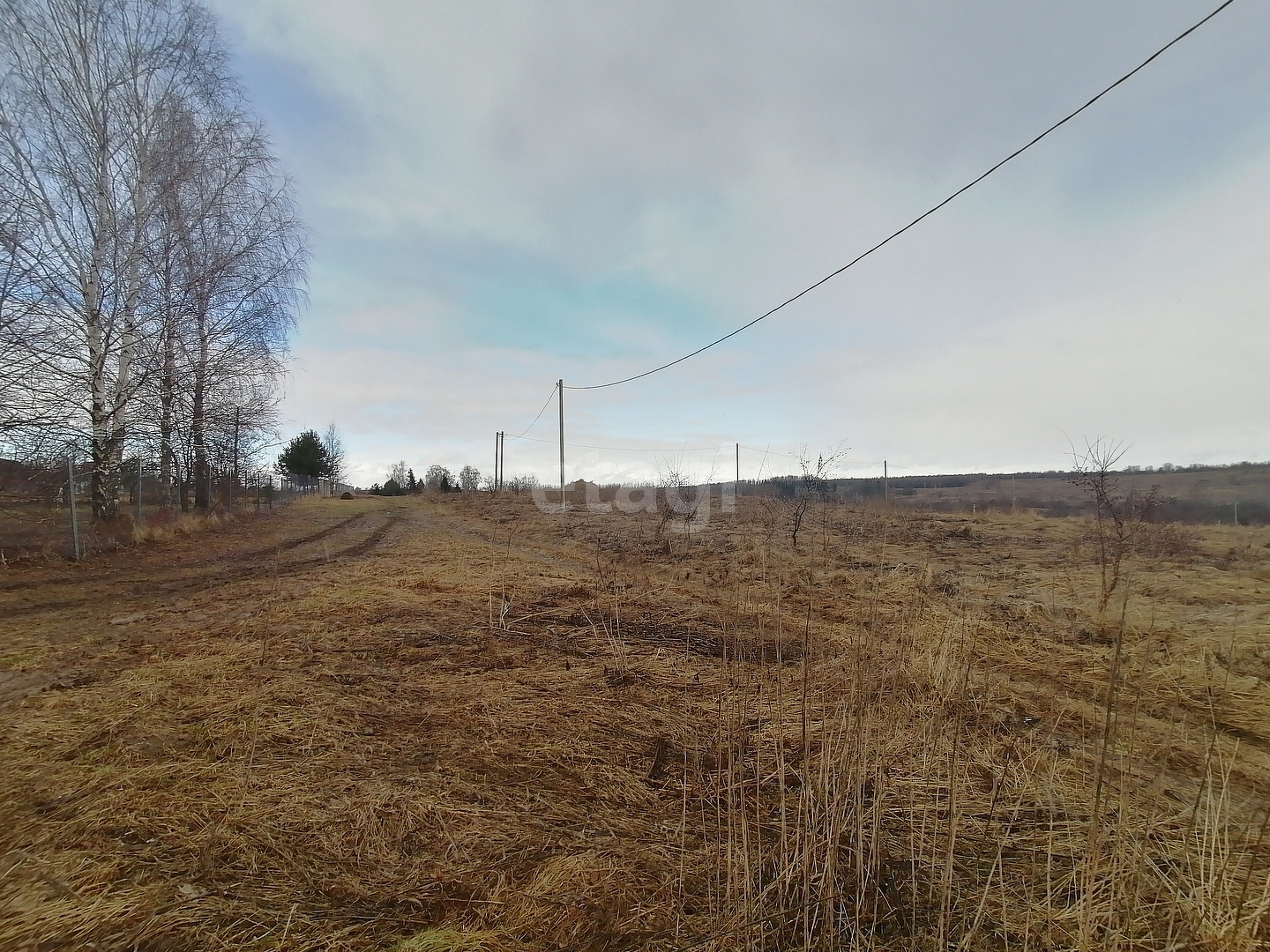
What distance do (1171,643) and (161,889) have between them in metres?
6.86

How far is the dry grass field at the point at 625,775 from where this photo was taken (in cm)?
167

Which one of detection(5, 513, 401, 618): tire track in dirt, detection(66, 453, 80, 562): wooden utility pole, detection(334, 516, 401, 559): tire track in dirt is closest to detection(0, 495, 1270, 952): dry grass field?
detection(5, 513, 401, 618): tire track in dirt

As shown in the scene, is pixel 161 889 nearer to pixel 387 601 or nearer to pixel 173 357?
pixel 387 601

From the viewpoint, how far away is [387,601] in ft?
19.3

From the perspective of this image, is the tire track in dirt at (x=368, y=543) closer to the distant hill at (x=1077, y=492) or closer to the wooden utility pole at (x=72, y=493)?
the wooden utility pole at (x=72, y=493)

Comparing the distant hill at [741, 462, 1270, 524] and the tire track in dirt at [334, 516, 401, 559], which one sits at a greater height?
the distant hill at [741, 462, 1270, 524]

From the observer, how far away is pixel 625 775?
8.52 feet

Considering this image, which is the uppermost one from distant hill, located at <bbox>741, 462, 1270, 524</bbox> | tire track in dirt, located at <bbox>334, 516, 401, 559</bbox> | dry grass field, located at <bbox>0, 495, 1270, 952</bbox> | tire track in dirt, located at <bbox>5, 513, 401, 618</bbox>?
distant hill, located at <bbox>741, 462, 1270, 524</bbox>

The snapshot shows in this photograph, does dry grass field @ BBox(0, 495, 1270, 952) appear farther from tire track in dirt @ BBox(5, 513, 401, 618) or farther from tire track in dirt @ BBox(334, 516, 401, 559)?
tire track in dirt @ BBox(334, 516, 401, 559)

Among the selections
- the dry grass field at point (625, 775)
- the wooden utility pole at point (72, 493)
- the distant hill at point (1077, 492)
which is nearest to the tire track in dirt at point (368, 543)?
the wooden utility pole at point (72, 493)

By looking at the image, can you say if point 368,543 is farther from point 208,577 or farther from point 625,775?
point 625,775

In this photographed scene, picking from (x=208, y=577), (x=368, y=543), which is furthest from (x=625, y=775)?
(x=368, y=543)

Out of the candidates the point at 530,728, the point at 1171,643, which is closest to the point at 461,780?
the point at 530,728

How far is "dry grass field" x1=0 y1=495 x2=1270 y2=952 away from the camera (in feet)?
5.48
